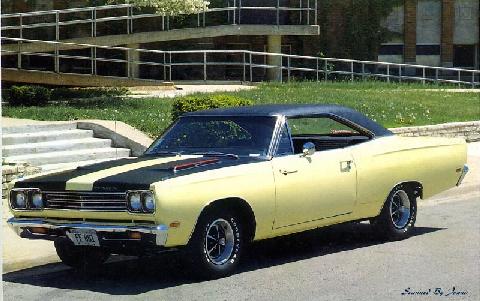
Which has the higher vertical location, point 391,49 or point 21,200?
point 391,49

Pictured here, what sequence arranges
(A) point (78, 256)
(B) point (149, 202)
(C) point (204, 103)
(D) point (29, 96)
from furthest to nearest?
(D) point (29, 96) → (C) point (204, 103) → (A) point (78, 256) → (B) point (149, 202)

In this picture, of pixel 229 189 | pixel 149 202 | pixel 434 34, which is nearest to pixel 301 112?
pixel 229 189

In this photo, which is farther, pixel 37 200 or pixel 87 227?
pixel 37 200

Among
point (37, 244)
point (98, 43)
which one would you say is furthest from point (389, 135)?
point (98, 43)

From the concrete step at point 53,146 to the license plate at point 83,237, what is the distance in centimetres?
798

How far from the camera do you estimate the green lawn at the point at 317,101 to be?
64.8 ft

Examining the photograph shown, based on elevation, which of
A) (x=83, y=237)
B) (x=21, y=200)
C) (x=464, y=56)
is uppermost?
(x=464, y=56)

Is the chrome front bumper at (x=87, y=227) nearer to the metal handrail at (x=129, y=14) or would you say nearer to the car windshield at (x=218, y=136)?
the car windshield at (x=218, y=136)

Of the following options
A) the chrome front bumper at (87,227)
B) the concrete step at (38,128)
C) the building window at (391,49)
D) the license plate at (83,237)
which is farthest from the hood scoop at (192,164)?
the building window at (391,49)

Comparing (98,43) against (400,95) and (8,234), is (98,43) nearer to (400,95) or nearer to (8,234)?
(400,95)

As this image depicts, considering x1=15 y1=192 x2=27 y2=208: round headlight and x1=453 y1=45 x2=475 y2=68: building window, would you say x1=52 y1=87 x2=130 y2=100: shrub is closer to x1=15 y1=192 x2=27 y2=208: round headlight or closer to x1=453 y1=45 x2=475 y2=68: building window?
x1=15 y1=192 x2=27 y2=208: round headlight

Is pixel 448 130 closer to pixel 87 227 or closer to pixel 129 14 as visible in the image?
pixel 87 227

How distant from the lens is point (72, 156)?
1638 centimetres

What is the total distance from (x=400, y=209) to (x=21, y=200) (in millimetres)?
4218
